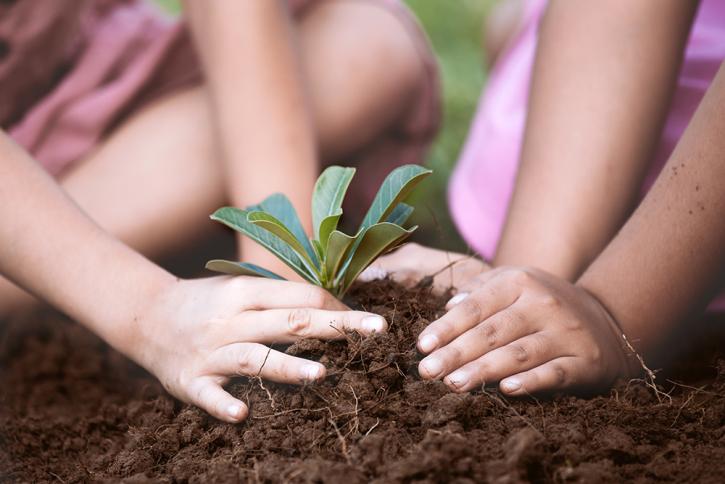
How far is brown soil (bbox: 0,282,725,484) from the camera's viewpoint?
1.06 m

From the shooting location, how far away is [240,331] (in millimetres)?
1293

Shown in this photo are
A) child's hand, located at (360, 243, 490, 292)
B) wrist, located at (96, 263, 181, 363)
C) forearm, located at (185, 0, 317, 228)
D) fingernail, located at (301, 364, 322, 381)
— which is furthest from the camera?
forearm, located at (185, 0, 317, 228)

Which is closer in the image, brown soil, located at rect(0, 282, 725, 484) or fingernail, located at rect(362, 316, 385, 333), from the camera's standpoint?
brown soil, located at rect(0, 282, 725, 484)

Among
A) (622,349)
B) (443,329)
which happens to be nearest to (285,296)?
(443,329)


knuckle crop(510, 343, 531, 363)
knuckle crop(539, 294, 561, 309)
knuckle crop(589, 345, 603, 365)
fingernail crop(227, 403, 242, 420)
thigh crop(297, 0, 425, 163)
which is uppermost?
thigh crop(297, 0, 425, 163)

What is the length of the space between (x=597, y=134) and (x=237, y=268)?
843mm

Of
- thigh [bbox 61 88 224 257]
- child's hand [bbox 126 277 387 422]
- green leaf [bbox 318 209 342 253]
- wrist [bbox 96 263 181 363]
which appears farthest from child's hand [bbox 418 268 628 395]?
thigh [bbox 61 88 224 257]

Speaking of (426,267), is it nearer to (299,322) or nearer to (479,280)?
(479,280)

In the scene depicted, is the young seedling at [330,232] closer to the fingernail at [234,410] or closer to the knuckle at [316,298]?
the knuckle at [316,298]

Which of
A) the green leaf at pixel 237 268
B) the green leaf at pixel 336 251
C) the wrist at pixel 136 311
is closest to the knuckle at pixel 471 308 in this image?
the green leaf at pixel 336 251

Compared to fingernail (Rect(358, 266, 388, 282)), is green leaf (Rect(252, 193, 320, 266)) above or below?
above

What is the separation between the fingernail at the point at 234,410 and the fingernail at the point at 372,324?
234 mm

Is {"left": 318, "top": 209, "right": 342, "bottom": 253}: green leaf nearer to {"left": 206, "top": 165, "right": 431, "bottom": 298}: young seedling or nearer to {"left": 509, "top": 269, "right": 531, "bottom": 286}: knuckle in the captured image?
{"left": 206, "top": 165, "right": 431, "bottom": 298}: young seedling

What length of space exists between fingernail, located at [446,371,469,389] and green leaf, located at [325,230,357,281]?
0.88 ft
